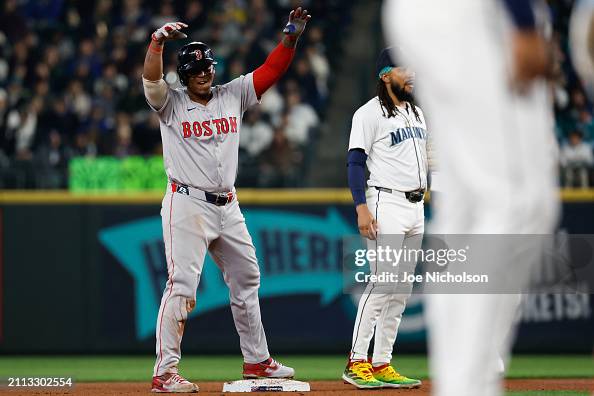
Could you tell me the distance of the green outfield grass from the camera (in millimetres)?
8047

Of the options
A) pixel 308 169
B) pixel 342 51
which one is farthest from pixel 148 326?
pixel 342 51

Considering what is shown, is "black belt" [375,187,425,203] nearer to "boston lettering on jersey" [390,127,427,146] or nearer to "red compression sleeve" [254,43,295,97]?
"boston lettering on jersey" [390,127,427,146]

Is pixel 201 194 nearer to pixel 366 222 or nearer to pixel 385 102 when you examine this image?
pixel 366 222

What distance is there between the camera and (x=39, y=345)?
32.5ft

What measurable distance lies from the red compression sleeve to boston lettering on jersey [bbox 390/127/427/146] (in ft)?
2.61

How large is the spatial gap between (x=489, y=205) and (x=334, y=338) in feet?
22.9

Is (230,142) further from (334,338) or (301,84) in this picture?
(301,84)

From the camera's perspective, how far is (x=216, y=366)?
354 inches

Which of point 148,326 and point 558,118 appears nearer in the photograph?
point 148,326

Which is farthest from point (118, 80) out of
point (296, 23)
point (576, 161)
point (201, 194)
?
point (296, 23)

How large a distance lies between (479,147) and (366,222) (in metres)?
3.17

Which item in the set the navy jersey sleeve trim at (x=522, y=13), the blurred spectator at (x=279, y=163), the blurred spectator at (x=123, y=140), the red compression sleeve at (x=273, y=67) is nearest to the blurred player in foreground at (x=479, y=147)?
the navy jersey sleeve trim at (x=522, y=13)

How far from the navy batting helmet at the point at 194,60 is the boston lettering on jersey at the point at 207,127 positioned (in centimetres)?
28

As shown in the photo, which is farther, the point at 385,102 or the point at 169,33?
the point at 385,102
